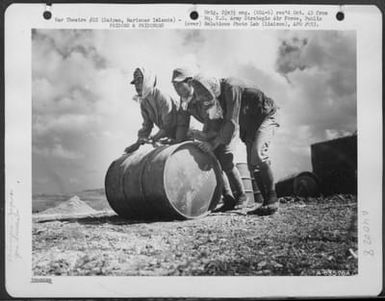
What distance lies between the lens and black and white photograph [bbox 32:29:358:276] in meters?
2.01

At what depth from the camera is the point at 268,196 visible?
6.70 ft

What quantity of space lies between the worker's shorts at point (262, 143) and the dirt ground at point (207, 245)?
196mm

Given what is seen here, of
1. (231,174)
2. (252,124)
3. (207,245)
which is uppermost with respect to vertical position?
(252,124)

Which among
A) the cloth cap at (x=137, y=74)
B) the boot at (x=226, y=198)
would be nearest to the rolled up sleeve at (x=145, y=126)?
the cloth cap at (x=137, y=74)

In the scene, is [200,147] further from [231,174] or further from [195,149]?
[231,174]

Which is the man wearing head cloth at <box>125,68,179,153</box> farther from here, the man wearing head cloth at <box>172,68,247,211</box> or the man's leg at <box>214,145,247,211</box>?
the man's leg at <box>214,145,247,211</box>

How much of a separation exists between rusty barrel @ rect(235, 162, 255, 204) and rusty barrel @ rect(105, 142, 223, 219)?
3.6 inches

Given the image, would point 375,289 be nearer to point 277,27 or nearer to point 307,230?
point 307,230

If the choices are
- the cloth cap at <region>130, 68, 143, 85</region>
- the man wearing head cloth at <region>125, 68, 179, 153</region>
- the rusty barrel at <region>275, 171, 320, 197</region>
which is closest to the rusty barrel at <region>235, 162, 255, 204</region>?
the rusty barrel at <region>275, 171, 320, 197</region>

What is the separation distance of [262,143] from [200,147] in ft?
0.86

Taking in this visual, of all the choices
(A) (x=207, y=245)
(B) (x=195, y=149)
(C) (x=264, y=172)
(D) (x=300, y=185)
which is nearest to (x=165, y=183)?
(B) (x=195, y=149)

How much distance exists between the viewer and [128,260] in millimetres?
1993

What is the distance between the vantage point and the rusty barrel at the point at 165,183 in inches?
78.0

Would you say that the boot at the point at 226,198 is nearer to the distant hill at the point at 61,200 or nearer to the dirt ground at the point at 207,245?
the dirt ground at the point at 207,245
